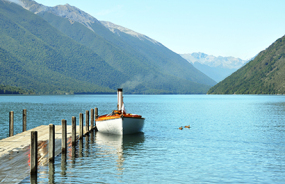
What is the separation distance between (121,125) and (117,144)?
4285 mm

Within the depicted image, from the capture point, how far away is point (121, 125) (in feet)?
125

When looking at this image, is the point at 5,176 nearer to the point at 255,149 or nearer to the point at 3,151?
the point at 3,151

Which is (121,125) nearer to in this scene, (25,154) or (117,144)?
(117,144)

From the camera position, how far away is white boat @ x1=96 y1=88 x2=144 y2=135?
38156 mm

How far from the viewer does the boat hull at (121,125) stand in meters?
38.3

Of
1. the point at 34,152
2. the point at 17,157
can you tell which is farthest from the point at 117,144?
the point at 34,152

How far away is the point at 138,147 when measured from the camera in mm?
32562

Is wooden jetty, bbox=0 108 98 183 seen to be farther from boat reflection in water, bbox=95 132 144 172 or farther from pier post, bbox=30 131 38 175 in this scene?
boat reflection in water, bbox=95 132 144 172

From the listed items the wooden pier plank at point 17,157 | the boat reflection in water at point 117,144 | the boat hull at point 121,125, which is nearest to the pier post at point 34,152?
the wooden pier plank at point 17,157

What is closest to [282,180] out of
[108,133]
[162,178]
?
[162,178]

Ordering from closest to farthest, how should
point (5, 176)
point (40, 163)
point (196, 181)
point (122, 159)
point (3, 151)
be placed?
point (5, 176) → point (196, 181) → point (40, 163) → point (3, 151) → point (122, 159)

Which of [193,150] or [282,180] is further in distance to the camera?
[193,150]

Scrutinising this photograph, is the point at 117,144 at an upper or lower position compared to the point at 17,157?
lower

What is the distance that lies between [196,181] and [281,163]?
27.8ft
